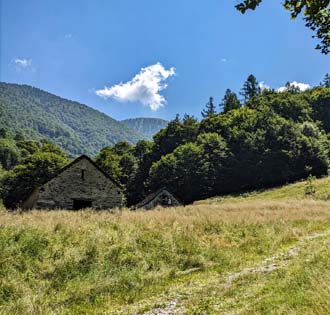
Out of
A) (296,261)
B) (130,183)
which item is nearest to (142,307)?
(296,261)

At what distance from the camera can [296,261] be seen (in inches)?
339

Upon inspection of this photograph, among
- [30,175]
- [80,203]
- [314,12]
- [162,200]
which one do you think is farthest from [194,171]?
[314,12]

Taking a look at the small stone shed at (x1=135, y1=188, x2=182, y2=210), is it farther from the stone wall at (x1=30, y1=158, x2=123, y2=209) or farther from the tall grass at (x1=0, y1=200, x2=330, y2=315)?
the tall grass at (x1=0, y1=200, x2=330, y2=315)

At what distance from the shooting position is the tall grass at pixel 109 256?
695 centimetres

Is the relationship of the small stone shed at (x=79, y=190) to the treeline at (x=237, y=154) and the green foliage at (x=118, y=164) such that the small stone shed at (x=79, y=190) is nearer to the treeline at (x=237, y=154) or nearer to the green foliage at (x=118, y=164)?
the treeline at (x=237, y=154)

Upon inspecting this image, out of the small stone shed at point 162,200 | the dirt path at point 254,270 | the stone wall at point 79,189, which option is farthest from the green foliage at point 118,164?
the dirt path at point 254,270

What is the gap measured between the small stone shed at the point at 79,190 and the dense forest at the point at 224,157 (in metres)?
33.1

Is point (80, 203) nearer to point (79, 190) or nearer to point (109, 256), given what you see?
point (79, 190)

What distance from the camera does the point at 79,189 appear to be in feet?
81.1

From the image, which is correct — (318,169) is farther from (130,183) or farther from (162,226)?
(162,226)

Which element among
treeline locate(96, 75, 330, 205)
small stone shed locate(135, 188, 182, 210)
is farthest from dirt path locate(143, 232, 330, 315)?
treeline locate(96, 75, 330, 205)

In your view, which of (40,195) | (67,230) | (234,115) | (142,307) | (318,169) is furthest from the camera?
(234,115)

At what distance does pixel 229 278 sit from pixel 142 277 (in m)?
2.36

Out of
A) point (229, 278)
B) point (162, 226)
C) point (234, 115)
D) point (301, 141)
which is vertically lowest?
point (229, 278)
